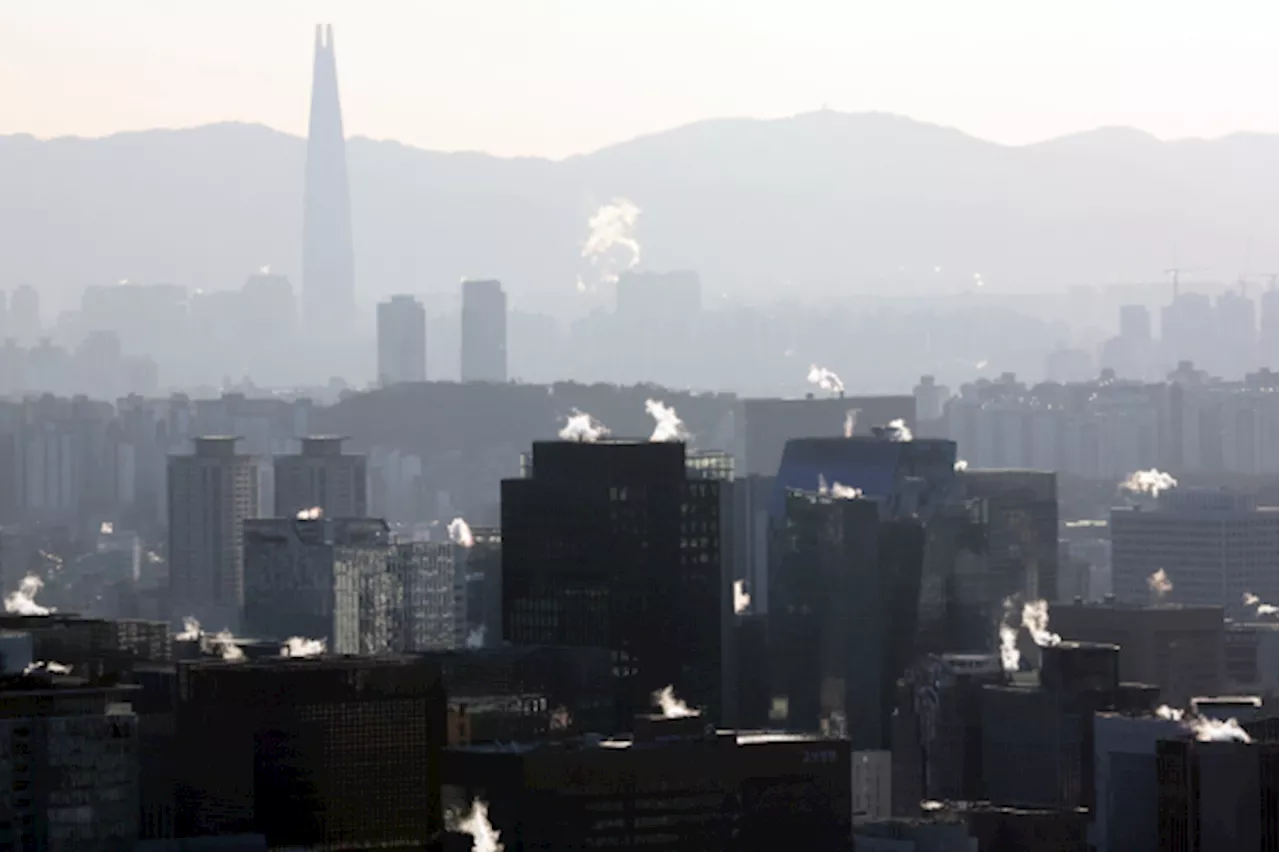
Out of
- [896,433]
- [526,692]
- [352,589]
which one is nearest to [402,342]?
[896,433]

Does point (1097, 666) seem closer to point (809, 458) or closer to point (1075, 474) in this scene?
point (809, 458)

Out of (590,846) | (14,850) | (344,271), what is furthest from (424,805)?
(344,271)

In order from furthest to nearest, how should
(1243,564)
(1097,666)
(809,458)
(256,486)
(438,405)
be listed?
(438,405) < (256,486) < (1243,564) < (809,458) < (1097,666)

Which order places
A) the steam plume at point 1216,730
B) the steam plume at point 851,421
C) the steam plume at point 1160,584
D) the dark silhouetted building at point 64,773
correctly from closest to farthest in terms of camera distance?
the dark silhouetted building at point 64,773
the steam plume at point 1216,730
the steam plume at point 1160,584
the steam plume at point 851,421

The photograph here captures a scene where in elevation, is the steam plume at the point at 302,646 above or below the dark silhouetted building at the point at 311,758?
above

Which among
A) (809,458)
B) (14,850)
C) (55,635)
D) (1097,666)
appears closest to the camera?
(14,850)

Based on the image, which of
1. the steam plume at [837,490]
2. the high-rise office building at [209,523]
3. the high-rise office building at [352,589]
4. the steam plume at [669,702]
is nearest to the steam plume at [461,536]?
the high-rise office building at [352,589]

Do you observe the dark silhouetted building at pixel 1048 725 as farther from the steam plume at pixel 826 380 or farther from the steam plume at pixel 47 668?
Answer: the steam plume at pixel 826 380

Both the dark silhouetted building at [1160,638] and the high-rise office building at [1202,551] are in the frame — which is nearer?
the dark silhouetted building at [1160,638]
